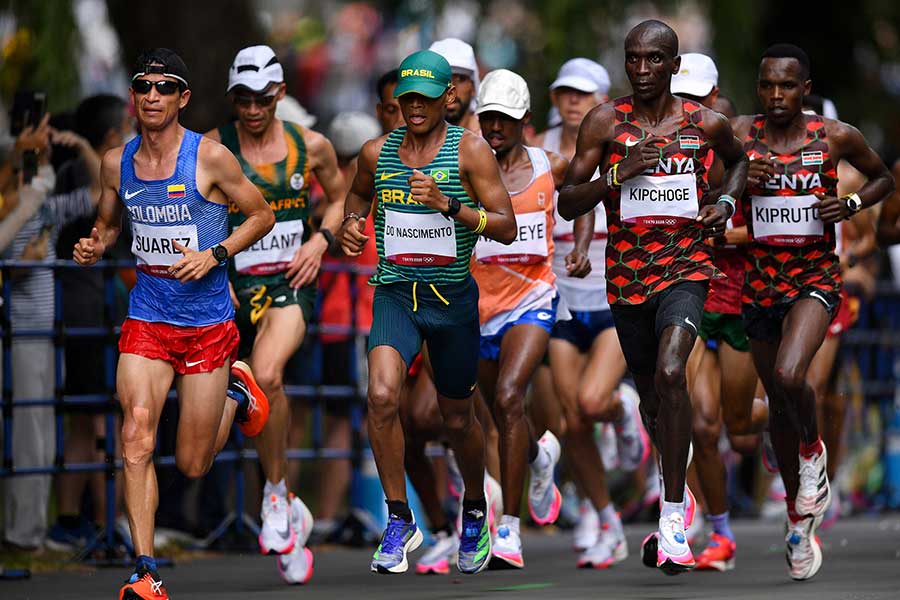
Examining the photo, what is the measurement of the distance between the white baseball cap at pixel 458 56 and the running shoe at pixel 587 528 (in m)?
2.71

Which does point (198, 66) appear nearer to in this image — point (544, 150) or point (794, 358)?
point (544, 150)

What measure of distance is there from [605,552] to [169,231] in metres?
3.71

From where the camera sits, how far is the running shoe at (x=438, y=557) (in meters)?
11.7

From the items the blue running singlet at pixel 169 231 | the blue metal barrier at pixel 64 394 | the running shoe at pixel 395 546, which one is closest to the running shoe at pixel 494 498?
the blue metal barrier at pixel 64 394

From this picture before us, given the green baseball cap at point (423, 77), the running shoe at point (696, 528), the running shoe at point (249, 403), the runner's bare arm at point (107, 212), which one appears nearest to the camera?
the runner's bare arm at point (107, 212)

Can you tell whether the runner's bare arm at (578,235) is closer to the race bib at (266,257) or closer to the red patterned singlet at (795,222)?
the red patterned singlet at (795,222)

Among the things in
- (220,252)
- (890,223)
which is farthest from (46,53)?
(890,223)

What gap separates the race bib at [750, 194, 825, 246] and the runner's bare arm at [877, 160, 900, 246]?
1.27 metres

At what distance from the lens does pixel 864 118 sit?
2008cm

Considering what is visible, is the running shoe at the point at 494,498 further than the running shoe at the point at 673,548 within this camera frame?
Yes

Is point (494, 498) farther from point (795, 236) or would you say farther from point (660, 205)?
point (660, 205)

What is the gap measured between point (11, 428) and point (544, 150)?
3.46 metres

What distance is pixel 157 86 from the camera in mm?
9617

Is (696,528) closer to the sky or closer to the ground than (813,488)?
closer to the ground
